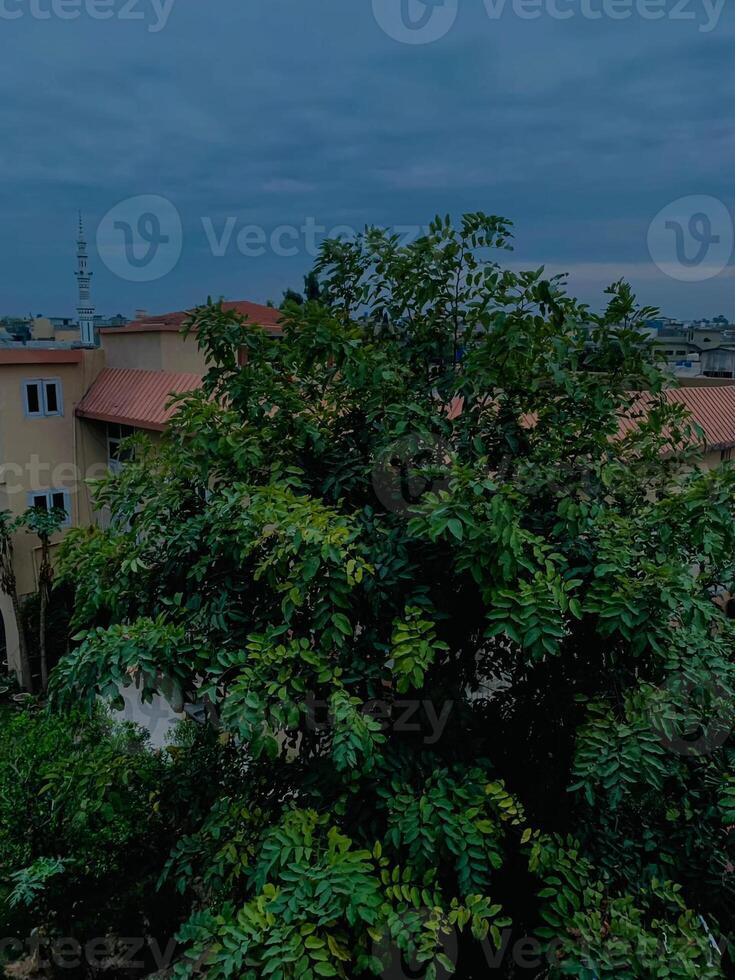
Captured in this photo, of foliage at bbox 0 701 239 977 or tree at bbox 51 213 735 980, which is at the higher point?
tree at bbox 51 213 735 980

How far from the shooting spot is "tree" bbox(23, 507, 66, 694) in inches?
503

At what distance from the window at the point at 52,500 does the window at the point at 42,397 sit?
4.93ft

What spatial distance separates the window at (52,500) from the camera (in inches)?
542

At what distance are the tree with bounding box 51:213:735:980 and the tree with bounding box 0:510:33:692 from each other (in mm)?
9565

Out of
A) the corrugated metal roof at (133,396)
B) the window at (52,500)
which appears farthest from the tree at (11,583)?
the corrugated metal roof at (133,396)

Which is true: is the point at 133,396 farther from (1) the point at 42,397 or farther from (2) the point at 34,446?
(2) the point at 34,446

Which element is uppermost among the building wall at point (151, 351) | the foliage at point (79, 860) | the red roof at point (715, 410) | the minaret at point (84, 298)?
the minaret at point (84, 298)

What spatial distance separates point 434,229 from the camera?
428 centimetres

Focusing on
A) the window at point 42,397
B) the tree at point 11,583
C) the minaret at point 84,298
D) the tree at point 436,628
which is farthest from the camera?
the minaret at point 84,298

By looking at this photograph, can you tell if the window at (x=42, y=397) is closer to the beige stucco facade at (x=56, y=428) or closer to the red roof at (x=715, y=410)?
the beige stucco facade at (x=56, y=428)

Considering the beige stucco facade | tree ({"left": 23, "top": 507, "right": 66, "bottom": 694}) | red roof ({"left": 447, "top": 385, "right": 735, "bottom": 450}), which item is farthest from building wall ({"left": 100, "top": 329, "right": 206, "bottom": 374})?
red roof ({"left": 447, "top": 385, "right": 735, "bottom": 450})

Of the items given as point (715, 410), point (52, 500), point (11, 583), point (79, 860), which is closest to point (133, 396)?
point (52, 500)

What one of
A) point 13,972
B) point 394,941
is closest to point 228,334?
point 394,941

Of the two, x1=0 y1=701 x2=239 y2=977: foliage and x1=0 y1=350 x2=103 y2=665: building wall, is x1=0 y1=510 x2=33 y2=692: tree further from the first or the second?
x1=0 y1=701 x2=239 y2=977: foliage
